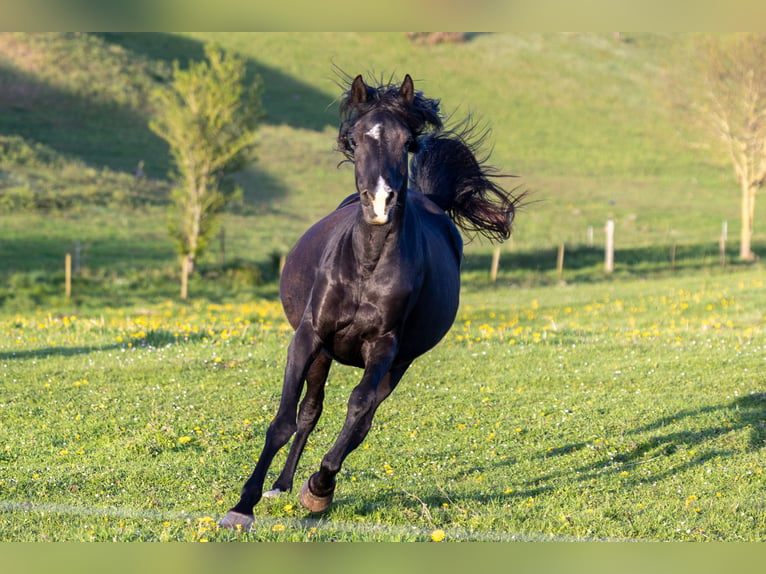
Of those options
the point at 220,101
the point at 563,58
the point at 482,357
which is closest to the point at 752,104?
the point at 220,101

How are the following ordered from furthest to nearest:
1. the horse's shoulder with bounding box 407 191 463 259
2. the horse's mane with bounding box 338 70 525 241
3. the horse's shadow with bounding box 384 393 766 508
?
the horse's mane with bounding box 338 70 525 241
the horse's shoulder with bounding box 407 191 463 259
the horse's shadow with bounding box 384 393 766 508

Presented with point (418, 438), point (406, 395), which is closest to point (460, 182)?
point (418, 438)

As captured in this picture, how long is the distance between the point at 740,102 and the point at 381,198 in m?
41.7

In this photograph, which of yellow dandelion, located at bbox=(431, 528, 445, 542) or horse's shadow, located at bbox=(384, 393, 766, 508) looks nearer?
yellow dandelion, located at bbox=(431, 528, 445, 542)

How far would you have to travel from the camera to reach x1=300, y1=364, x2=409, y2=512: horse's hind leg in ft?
21.4

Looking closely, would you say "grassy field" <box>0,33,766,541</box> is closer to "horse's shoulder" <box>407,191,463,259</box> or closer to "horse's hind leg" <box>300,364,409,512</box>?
"horse's hind leg" <box>300,364,409,512</box>

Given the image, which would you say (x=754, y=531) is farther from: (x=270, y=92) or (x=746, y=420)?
(x=270, y=92)

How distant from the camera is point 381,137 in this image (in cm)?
595

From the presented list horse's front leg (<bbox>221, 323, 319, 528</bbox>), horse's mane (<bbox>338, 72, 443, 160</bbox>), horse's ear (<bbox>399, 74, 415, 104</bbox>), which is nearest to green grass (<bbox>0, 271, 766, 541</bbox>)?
horse's front leg (<bbox>221, 323, 319, 528</bbox>)

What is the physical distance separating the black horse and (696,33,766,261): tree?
1500 inches

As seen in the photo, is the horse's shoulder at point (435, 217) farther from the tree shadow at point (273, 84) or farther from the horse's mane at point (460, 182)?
the tree shadow at point (273, 84)

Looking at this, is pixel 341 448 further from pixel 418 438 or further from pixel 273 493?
pixel 418 438

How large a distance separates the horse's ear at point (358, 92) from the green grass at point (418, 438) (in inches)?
121

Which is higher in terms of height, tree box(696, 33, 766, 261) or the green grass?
tree box(696, 33, 766, 261)
